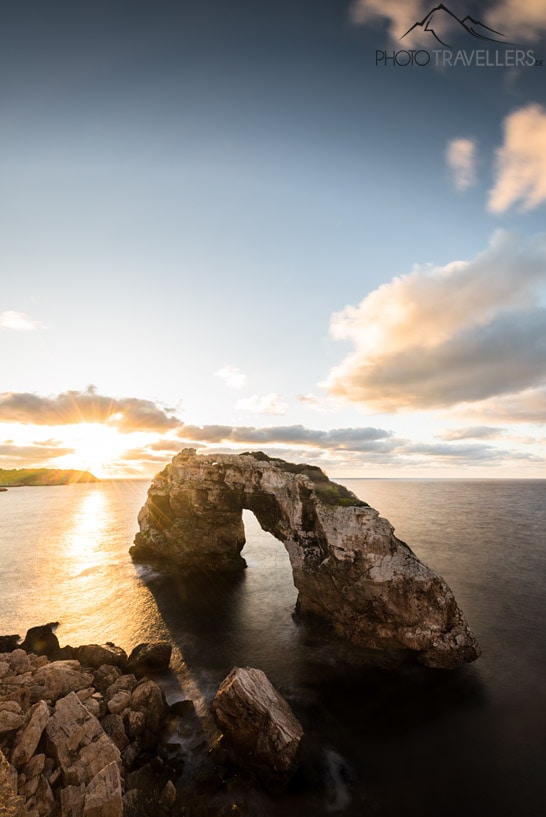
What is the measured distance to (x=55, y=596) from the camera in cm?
3619

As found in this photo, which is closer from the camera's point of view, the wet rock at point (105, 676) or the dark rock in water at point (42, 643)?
the wet rock at point (105, 676)

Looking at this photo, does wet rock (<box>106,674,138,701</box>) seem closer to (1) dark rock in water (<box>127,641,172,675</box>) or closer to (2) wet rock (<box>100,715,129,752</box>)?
(2) wet rock (<box>100,715,129,752</box>)

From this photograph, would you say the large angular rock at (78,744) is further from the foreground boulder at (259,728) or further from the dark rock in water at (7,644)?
the dark rock in water at (7,644)

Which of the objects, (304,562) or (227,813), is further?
(304,562)

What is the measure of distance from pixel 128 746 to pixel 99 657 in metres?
6.93

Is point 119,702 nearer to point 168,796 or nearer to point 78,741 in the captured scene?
point 78,741

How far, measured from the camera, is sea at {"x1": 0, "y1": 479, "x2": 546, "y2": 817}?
1380 cm

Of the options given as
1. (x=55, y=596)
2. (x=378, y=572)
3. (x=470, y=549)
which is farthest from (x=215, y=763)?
(x=470, y=549)

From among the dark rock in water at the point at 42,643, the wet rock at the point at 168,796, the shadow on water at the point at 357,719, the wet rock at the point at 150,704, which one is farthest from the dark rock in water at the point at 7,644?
the wet rock at the point at 168,796

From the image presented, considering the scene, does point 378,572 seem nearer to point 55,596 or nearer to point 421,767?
point 421,767

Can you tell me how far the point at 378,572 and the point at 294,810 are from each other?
41.0 feet

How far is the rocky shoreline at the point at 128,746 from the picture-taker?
11.9 metres

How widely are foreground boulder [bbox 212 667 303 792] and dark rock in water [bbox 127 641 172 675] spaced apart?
303 inches

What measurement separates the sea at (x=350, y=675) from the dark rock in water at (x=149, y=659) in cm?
100
